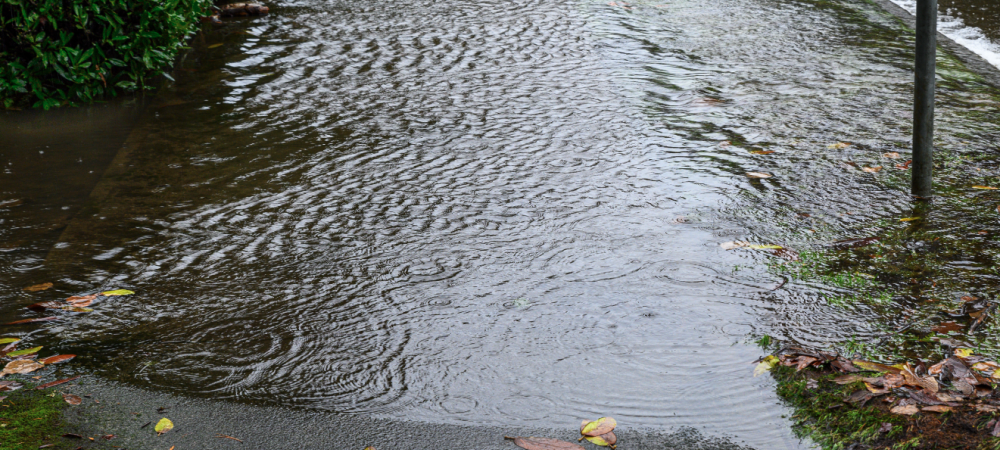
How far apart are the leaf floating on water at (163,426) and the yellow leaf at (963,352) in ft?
9.98

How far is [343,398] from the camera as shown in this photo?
2996mm

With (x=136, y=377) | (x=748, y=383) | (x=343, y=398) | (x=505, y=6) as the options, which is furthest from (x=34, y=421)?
(x=505, y=6)

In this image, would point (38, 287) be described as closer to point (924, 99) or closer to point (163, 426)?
point (163, 426)

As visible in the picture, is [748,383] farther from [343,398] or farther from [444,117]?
[444,117]

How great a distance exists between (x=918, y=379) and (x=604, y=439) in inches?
47.7

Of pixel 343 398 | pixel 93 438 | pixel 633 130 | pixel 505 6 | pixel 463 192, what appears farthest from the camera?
pixel 505 6

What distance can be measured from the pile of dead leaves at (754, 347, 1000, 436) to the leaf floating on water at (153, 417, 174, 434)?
229cm

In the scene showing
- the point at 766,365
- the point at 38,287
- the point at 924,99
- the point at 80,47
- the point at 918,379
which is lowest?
the point at 38,287

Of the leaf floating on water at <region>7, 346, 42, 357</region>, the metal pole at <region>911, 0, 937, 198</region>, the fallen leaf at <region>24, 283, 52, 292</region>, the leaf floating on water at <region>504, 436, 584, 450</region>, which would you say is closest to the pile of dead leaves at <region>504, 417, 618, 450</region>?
the leaf floating on water at <region>504, 436, 584, 450</region>

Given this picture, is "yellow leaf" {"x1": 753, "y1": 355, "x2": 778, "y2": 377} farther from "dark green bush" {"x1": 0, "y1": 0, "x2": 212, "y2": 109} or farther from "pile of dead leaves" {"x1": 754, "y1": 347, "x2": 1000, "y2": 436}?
"dark green bush" {"x1": 0, "y1": 0, "x2": 212, "y2": 109}

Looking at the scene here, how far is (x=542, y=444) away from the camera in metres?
2.68

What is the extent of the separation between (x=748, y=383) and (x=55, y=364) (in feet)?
9.36

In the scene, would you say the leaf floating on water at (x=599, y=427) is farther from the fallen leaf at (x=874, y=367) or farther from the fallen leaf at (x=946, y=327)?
the fallen leaf at (x=946, y=327)

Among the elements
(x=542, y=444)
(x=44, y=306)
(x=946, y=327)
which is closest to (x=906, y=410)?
(x=946, y=327)
